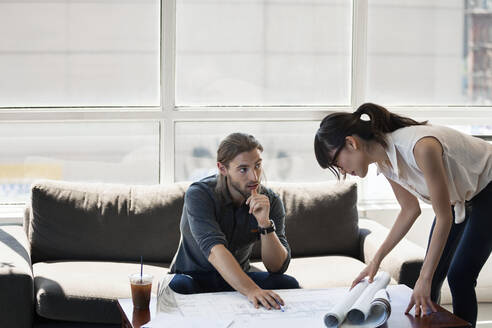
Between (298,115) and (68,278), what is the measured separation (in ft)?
5.49

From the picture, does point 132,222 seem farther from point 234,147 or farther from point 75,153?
point 234,147

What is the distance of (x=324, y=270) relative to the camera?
3381 millimetres

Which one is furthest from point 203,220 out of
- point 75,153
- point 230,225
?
point 75,153

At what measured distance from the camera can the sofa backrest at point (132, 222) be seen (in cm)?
351

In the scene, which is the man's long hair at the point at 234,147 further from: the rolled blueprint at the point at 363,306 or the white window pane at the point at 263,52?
the white window pane at the point at 263,52

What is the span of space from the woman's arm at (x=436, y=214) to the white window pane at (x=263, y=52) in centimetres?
187

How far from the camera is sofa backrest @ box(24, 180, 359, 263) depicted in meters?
3.51

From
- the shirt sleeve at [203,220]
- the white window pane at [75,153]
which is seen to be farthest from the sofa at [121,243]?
A: the shirt sleeve at [203,220]

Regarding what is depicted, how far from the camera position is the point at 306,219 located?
370cm

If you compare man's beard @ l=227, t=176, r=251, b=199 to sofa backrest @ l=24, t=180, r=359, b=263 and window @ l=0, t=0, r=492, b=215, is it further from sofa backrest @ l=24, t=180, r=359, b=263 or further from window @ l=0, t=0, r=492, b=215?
window @ l=0, t=0, r=492, b=215

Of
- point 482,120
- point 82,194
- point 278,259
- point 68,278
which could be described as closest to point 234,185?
point 278,259

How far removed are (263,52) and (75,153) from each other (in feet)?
3.90

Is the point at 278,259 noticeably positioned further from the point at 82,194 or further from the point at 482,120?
the point at 482,120

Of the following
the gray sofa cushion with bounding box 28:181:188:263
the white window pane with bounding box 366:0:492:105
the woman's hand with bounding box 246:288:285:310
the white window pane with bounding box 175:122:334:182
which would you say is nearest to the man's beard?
the woman's hand with bounding box 246:288:285:310
